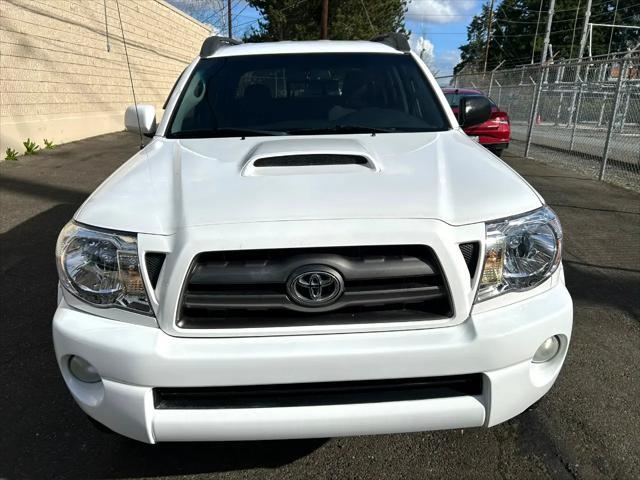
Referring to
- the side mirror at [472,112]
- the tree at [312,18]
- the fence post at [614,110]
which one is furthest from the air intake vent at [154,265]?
the tree at [312,18]

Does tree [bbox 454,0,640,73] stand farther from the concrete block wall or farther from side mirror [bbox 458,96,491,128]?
side mirror [bbox 458,96,491,128]

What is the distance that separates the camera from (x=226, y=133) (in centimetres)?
287

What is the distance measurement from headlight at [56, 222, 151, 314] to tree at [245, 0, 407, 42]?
29.4m

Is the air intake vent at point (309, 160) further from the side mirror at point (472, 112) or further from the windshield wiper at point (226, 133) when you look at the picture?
the side mirror at point (472, 112)

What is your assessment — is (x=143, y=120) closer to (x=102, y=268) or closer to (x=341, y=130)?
(x=341, y=130)

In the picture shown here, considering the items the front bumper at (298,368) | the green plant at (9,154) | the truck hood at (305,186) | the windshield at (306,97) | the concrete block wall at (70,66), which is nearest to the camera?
the front bumper at (298,368)

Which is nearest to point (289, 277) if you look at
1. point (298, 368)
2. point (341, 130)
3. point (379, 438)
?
point (298, 368)

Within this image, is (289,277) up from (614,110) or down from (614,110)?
up

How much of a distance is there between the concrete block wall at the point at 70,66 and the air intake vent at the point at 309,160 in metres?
8.64

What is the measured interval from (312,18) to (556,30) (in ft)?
125

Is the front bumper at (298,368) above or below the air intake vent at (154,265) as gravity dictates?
below

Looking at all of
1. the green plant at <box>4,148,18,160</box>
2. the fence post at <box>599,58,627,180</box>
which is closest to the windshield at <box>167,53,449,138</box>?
the fence post at <box>599,58,627,180</box>

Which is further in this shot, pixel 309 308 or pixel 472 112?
pixel 472 112

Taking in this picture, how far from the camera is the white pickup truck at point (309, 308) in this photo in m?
1.76
